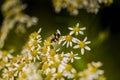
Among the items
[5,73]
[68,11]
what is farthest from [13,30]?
[5,73]

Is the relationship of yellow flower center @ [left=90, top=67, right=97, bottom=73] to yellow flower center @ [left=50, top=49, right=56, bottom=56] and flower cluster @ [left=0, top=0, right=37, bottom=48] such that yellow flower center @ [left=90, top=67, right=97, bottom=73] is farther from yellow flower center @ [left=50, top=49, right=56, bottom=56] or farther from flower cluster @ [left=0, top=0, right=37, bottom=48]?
flower cluster @ [left=0, top=0, right=37, bottom=48]

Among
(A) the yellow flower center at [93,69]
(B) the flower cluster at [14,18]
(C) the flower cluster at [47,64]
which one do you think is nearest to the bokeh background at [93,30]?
(B) the flower cluster at [14,18]

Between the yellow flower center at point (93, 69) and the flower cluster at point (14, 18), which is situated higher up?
the flower cluster at point (14, 18)

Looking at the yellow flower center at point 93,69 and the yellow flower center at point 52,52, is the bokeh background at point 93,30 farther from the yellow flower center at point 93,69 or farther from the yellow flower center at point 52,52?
the yellow flower center at point 93,69

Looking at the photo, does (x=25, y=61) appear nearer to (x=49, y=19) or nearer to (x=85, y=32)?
(x=85, y=32)

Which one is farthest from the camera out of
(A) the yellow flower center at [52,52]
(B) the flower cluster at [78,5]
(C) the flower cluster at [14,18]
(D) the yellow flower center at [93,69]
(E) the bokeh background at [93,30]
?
(C) the flower cluster at [14,18]

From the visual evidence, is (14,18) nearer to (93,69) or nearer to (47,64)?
(47,64)

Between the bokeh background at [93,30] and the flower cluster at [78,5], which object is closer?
the flower cluster at [78,5]
